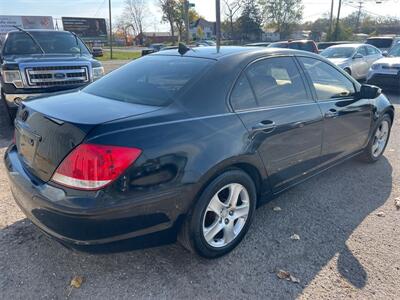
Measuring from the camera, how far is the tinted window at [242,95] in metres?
2.64

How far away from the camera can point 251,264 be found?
261 cm

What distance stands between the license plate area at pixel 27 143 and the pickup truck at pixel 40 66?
2.98 metres

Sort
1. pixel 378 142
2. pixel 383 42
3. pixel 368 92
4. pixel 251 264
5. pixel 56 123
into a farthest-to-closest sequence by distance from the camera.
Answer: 1. pixel 383 42
2. pixel 378 142
3. pixel 368 92
4. pixel 251 264
5. pixel 56 123

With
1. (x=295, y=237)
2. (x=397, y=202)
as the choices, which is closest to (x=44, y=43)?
(x=295, y=237)

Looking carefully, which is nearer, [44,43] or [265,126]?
[265,126]

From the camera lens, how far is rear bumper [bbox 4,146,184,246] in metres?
1.97


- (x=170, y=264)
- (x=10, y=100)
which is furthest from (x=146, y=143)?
(x=10, y=100)

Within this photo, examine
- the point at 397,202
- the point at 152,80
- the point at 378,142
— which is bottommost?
the point at 397,202

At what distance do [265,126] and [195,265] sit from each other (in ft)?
4.14

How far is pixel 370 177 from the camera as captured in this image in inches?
167

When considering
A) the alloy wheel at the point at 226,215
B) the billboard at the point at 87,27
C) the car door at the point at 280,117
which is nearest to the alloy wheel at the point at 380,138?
the car door at the point at 280,117

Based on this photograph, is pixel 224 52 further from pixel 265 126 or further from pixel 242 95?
pixel 265 126

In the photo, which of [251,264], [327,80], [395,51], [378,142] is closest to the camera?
[251,264]

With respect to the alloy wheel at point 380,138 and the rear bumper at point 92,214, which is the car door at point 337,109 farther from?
the rear bumper at point 92,214
